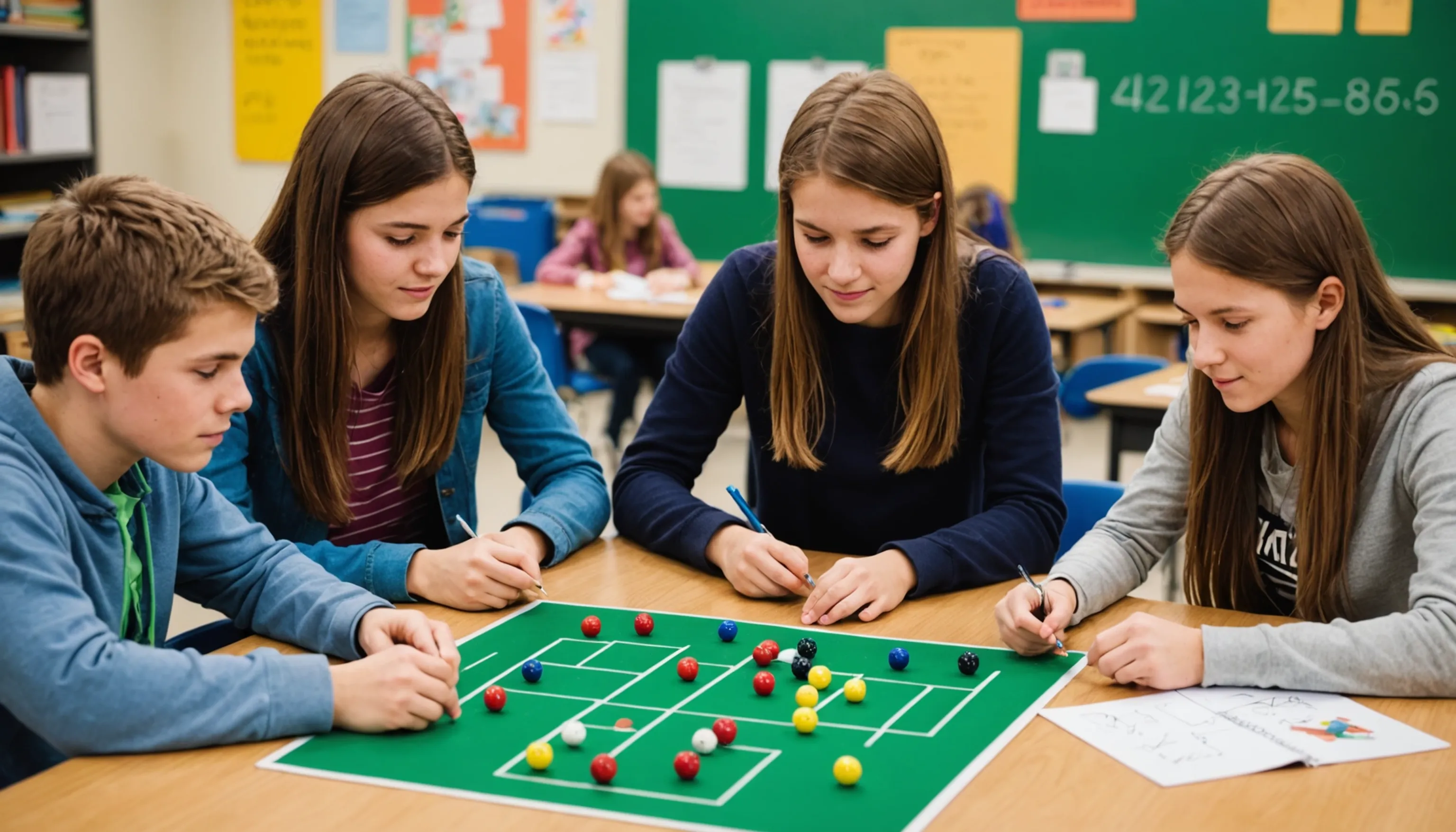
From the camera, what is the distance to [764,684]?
1363mm

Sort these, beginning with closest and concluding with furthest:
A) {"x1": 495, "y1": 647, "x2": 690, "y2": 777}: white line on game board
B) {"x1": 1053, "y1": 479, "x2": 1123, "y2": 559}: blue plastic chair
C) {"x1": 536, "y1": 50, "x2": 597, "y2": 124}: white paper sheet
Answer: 1. {"x1": 495, "y1": 647, "x2": 690, "y2": 777}: white line on game board
2. {"x1": 1053, "y1": 479, "x2": 1123, "y2": 559}: blue plastic chair
3. {"x1": 536, "y1": 50, "x2": 597, "y2": 124}: white paper sheet

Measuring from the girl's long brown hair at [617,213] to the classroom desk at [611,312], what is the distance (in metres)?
0.49

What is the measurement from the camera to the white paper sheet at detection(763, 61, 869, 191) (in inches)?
244

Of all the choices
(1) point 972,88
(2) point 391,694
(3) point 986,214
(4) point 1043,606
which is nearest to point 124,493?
(2) point 391,694

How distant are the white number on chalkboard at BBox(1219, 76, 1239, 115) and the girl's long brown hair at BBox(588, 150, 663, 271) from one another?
7.56 ft

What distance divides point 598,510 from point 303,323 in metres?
0.47

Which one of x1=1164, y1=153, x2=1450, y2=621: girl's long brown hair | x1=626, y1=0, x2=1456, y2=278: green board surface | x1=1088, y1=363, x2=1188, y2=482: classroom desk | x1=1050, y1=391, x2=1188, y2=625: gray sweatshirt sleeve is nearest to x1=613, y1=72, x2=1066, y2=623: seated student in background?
x1=1050, y1=391, x2=1188, y2=625: gray sweatshirt sleeve

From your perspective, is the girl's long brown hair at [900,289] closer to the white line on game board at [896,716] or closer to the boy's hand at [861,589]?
the boy's hand at [861,589]

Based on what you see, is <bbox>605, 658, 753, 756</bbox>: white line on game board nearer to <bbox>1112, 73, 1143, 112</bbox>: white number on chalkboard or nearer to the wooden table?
the wooden table

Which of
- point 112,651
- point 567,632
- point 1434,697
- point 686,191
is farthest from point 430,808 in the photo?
point 686,191

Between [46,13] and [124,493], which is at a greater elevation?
[46,13]

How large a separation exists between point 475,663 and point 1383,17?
5104 millimetres

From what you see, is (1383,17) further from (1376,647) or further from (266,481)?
(266,481)

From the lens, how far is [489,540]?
5.51ft
